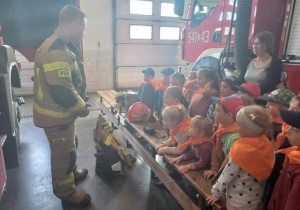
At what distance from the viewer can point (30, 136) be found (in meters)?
4.45

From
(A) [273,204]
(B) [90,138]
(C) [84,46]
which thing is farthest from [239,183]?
(C) [84,46]

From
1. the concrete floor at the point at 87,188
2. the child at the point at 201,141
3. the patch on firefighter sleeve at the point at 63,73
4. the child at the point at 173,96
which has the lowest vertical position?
the concrete floor at the point at 87,188

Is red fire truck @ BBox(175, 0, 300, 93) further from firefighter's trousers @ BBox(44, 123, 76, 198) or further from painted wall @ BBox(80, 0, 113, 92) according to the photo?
painted wall @ BBox(80, 0, 113, 92)

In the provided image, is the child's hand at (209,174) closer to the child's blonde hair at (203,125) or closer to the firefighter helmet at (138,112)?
the child's blonde hair at (203,125)

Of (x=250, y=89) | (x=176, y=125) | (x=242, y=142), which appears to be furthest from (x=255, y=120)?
(x=250, y=89)

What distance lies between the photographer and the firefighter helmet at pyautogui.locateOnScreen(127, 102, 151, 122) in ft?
11.3

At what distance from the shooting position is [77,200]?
2.52 m

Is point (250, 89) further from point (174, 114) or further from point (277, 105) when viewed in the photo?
point (174, 114)

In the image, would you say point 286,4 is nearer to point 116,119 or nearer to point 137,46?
point 116,119

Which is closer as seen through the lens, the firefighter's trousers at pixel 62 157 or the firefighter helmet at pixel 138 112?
the firefighter's trousers at pixel 62 157

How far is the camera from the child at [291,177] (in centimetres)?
122

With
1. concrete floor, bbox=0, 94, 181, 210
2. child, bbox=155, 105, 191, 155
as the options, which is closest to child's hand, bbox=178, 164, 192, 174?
child, bbox=155, 105, 191, 155

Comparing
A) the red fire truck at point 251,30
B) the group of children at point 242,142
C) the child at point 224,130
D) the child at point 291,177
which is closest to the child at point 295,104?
the group of children at point 242,142

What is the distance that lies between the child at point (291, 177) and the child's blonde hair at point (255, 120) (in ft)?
0.48
